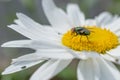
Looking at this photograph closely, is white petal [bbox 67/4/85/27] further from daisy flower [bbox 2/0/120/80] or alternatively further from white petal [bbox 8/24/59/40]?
→ white petal [bbox 8/24/59/40]

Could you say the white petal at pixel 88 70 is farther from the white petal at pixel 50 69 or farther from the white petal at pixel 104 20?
the white petal at pixel 104 20

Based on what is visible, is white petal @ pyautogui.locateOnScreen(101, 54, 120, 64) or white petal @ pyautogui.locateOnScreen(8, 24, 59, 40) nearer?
white petal @ pyautogui.locateOnScreen(101, 54, 120, 64)

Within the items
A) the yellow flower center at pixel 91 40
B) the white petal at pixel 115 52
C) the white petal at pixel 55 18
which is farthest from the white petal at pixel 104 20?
the white petal at pixel 115 52

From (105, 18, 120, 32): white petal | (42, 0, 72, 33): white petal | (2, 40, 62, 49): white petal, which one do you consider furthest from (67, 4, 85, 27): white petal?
(2, 40, 62, 49): white petal

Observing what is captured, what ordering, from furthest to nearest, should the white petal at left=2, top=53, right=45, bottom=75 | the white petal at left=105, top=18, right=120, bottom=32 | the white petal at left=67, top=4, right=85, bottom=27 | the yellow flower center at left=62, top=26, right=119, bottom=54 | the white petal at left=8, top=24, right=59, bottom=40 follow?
1. the white petal at left=67, top=4, right=85, bottom=27
2. the white petal at left=105, top=18, right=120, bottom=32
3. the white petal at left=8, top=24, right=59, bottom=40
4. the yellow flower center at left=62, top=26, right=119, bottom=54
5. the white petal at left=2, top=53, right=45, bottom=75

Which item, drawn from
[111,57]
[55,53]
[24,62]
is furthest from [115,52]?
[24,62]

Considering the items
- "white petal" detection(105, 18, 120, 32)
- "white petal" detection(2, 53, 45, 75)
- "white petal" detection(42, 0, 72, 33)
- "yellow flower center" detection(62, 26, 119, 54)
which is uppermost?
"white petal" detection(42, 0, 72, 33)

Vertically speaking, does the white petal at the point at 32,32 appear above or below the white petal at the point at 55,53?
above
